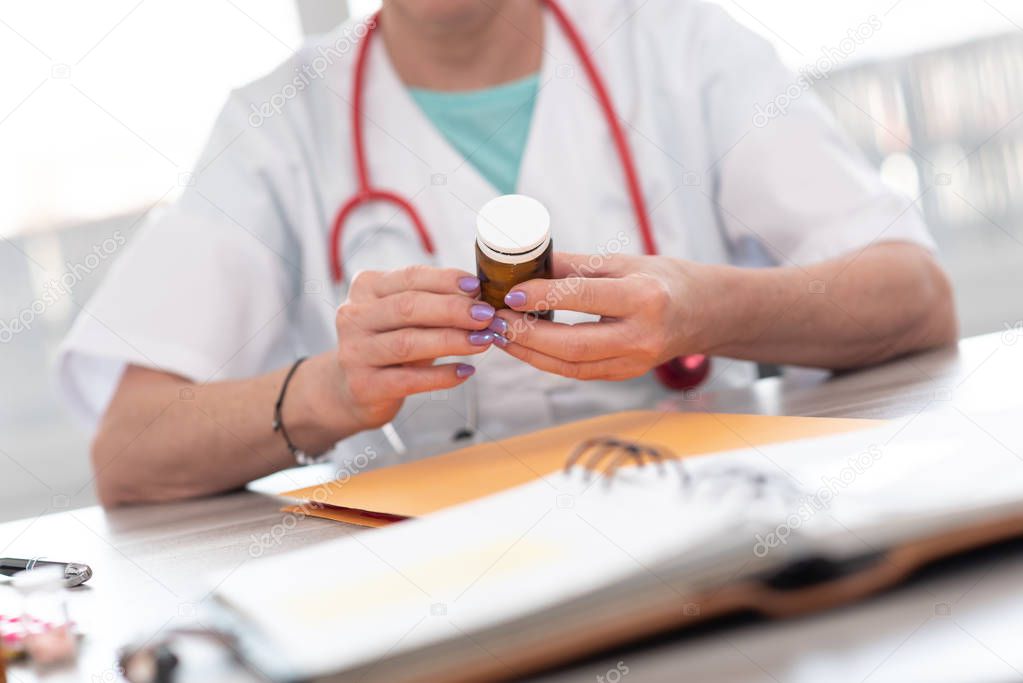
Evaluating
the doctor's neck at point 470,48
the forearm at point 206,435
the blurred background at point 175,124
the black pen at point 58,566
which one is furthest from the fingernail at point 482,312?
the blurred background at point 175,124

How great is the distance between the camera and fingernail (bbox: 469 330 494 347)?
30.8 inches

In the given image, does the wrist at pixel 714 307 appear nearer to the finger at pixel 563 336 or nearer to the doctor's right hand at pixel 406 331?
the finger at pixel 563 336

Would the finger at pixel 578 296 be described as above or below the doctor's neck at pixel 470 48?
below

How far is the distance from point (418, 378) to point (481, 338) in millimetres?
89

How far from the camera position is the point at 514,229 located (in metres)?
0.71

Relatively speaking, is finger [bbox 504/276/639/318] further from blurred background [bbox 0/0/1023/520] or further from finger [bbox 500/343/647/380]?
blurred background [bbox 0/0/1023/520]

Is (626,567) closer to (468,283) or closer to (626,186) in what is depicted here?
(468,283)

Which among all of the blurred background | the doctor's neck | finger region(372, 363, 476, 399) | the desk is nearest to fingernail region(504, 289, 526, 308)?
finger region(372, 363, 476, 399)

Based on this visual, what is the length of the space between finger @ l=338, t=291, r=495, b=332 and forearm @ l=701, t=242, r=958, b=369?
0.26 metres

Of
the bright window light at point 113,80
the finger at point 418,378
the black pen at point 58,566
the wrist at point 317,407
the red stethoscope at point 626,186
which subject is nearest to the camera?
the black pen at point 58,566

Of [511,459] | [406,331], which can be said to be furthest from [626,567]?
[406,331]

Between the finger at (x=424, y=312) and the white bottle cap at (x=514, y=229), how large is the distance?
70mm

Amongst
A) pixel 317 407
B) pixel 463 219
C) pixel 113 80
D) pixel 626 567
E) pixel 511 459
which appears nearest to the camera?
pixel 626 567

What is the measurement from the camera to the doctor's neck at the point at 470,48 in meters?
1.21
